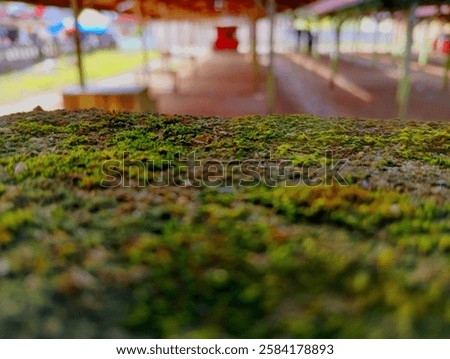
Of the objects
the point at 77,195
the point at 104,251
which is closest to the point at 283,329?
the point at 104,251

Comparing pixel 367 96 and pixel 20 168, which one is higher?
pixel 20 168

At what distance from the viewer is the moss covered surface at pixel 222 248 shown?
138cm

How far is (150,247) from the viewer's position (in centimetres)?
170

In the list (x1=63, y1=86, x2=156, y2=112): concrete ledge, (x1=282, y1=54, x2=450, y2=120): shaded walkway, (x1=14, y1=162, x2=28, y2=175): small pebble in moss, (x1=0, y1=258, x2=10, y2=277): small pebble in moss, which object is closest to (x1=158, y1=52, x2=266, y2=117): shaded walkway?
(x1=282, y1=54, x2=450, y2=120): shaded walkway

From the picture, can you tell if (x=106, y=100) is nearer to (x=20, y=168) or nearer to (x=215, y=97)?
(x=215, y=97)

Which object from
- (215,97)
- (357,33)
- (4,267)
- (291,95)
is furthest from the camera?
(357,33)

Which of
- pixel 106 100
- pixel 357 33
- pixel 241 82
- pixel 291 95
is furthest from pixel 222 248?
pixel 357 33

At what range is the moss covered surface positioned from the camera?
138 centimetres

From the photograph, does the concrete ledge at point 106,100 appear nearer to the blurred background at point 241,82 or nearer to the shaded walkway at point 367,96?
the blurred background at point 241,82

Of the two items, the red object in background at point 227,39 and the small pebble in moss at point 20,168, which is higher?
the red object in background at point 227,39

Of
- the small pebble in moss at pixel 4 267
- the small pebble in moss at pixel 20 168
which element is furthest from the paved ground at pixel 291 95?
the small pebble in moss at pixel 4 267

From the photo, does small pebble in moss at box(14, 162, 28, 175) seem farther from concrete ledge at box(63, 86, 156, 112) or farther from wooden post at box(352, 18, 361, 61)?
wooden post at box(352, 18, 361, 61)

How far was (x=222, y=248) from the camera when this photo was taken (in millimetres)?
1718

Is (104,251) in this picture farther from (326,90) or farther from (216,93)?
(326,90)
